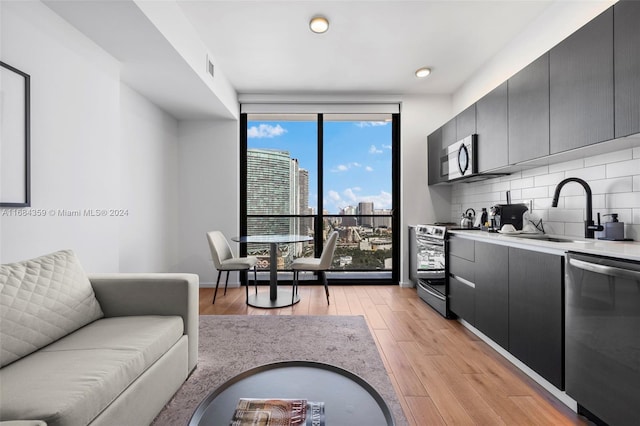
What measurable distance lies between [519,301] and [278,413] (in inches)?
71.1

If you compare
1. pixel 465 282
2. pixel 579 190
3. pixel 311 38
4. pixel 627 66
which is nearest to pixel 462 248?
pixel 465 282

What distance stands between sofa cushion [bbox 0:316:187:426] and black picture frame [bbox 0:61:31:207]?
86 centimetres

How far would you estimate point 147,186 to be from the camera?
3.50 meters

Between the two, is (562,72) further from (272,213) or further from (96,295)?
(272,213)

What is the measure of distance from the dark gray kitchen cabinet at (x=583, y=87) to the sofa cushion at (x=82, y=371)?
263 cm

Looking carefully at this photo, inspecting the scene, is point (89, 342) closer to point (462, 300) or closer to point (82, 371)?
point (82, 371)

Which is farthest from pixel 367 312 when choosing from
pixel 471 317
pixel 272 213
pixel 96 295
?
pixel 96 295

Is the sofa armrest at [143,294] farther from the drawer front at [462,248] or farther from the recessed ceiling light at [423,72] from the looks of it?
the recessed ceiling light at [423,72]

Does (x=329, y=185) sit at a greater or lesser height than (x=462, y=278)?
greater

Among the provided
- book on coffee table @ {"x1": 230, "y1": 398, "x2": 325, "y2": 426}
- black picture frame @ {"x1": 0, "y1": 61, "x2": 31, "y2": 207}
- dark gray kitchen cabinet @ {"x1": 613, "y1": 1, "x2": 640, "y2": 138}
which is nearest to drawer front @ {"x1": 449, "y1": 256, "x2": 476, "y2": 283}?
dark gray kitchen cabinet @ {"x1": 613, "y1": 1, "x2": 640, "y2": 138}

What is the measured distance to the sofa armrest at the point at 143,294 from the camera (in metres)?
1.79

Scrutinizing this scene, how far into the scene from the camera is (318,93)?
13.9ft

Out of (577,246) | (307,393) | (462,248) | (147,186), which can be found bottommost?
(307,393)

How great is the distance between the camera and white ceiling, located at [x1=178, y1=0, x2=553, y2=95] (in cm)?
248
